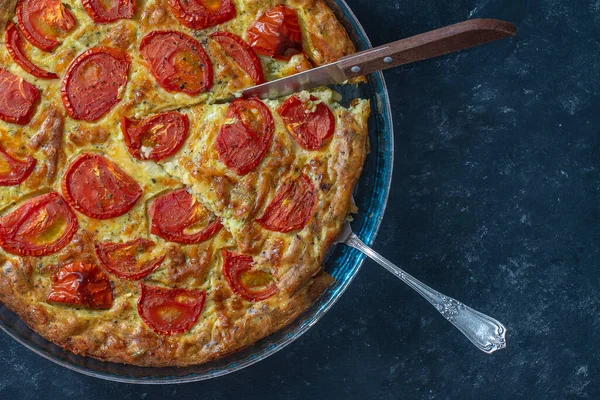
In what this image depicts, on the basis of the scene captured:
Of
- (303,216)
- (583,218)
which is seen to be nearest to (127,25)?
(303,216)

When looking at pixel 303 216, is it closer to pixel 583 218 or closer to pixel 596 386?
pixel 583 218

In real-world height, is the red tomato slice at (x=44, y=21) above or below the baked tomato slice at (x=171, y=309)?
above

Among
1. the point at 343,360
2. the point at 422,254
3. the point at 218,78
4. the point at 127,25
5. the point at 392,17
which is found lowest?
the point at 343,360

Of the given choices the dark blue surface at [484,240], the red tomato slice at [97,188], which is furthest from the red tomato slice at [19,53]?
the dark blue surface at [484,240]

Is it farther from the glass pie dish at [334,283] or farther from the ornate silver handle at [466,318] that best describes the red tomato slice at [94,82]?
the ornate silver handle at [466,318]

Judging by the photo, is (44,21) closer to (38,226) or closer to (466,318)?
(38,226)

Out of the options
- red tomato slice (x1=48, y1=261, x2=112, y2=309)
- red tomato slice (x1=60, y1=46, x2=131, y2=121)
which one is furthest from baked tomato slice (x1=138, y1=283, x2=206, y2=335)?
red tomato slice (x1=60, y1=46, x2=131, y2=121)
